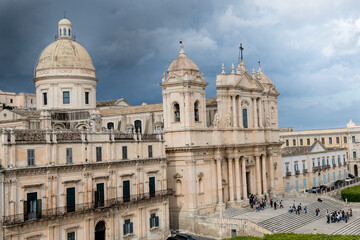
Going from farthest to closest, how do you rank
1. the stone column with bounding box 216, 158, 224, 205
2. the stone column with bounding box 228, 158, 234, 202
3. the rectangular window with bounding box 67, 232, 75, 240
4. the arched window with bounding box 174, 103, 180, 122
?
the stone column with bounding box 228, 158, 234, 202
the stone column with bounding box 216, 158, 224, 205
the arched window with bounding box 174, 103, 180, 122
the rectangular window with bounding box 67, 232, 75, 240

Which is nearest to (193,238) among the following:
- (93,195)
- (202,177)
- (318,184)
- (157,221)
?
(157,221)

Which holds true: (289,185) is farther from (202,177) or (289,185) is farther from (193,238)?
(193,238)

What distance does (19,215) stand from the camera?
93.2 feet

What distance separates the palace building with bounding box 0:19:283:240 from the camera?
3002cm

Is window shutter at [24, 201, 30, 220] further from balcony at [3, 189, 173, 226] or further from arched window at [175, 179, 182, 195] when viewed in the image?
arched window at [175, 179, 182, 195]

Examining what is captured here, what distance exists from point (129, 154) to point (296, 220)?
61.9 ft

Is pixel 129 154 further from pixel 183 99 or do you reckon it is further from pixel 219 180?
pixel 219 180

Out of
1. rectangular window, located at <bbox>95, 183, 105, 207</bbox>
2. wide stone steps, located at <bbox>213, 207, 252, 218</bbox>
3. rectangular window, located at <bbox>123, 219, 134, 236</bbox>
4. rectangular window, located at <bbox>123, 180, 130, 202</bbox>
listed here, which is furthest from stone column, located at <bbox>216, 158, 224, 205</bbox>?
rectangular window, located at <bbox>95, 183, 105, 207</bbox>

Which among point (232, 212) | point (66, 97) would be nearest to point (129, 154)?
point (232, 212)

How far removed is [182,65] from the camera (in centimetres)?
4525

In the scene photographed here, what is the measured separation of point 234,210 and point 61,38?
97.6 feet

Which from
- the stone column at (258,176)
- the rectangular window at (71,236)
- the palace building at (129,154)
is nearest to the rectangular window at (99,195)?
the palace building at (129,154)

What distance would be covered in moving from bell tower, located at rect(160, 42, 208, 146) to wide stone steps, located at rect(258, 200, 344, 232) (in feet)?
36.6

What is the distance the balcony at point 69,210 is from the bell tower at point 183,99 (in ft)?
25.4
